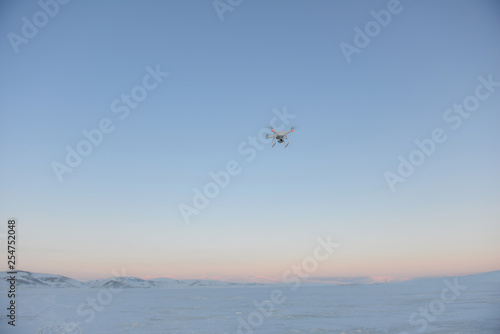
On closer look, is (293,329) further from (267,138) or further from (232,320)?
(267,138)

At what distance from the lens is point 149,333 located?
35.5 m

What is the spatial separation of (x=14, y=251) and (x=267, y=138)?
27616mm

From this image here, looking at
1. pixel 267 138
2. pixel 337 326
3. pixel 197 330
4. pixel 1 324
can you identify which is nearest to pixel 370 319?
pixel 337 326

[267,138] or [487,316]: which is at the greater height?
[267,138]

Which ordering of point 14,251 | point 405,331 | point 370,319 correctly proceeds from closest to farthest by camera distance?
point 14,251, point 405,331, point 370,319

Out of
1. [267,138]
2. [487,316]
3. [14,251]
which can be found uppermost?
[267,138]

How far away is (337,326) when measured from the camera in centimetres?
3788

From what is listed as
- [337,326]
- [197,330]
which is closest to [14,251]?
[197,330]

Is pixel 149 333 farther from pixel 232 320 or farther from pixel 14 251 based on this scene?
pixel 14 251

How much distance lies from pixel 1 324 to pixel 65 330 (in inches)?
332

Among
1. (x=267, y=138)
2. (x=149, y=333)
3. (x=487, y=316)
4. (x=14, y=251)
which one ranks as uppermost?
(x=267, y=138)

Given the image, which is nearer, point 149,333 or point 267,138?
point 149,333

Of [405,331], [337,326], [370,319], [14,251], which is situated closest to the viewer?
[14,251]

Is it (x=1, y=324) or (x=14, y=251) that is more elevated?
(x=14, y=251)
